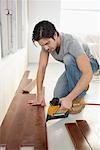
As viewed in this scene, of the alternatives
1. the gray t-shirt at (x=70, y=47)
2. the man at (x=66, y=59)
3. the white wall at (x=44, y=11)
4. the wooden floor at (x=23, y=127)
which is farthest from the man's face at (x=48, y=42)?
the white wall at (x=44, y=11)

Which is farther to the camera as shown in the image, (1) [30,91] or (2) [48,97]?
(1) [30,91]

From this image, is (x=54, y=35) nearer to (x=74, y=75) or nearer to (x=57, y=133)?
(x=74, y=75)

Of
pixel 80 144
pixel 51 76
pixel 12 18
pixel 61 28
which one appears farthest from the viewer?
pixel 61 28

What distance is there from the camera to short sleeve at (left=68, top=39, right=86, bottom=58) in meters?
1.82

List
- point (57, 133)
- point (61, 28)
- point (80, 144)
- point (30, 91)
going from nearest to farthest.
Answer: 1. point (80, 144)
2. point (57, 133)
3. point (30, 91)
4. point (61, 28)

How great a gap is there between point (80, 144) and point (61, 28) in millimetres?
4244

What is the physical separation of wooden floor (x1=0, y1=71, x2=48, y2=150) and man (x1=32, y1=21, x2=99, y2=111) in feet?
0.64

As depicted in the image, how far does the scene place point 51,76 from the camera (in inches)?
149

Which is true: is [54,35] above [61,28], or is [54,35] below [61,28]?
above

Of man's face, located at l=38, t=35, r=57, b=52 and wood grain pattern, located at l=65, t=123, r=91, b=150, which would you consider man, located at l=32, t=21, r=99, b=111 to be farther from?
wood grain pattern, located at l=65, t=123, r=91, b=150

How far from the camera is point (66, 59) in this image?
Result: 6.44 ft

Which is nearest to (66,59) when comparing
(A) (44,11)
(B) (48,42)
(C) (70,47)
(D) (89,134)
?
(C) (70,47)


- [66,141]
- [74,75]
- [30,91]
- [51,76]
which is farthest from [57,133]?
[51,76]

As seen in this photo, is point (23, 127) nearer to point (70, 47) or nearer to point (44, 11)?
point (70, 47)
